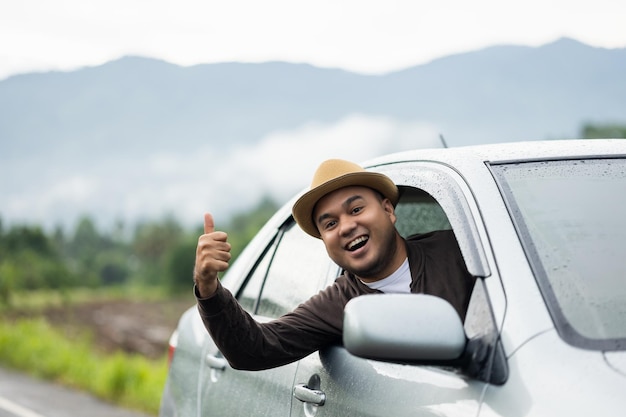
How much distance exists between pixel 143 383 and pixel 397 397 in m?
8.84

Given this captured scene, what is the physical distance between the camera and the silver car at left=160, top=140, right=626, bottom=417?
2.46m

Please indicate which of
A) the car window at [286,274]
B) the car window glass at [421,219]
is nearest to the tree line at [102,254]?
the car window glass at [421,219]

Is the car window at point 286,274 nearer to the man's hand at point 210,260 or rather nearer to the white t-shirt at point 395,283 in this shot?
the white t-shirt at point 395,283

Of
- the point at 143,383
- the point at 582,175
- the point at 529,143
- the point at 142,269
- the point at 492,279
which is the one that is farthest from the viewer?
the point at 142,269

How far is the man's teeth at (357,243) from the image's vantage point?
3406 mm

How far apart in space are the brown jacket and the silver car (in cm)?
9

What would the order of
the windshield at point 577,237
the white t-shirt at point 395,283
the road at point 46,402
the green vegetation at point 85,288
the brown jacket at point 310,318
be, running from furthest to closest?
the green vegetation at point 85,288
the road at point 46,402
the white t-shirt at point 395,283
the brown jacket at point 310,318
the windshield at point 577,237

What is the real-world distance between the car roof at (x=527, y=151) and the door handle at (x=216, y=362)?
117 centimetres

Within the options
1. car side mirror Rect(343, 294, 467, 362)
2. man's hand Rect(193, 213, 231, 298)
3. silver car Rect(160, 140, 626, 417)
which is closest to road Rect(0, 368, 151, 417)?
silver car Rect(160, 140, 626, 417)

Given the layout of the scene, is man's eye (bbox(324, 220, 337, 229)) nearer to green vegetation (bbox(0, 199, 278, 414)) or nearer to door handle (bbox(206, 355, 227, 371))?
door handle (bbox(206, 355, 227, 371))

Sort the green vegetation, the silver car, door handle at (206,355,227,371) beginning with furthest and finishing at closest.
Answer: the green vegetation, door handle at (206,355,227,371), the silver car

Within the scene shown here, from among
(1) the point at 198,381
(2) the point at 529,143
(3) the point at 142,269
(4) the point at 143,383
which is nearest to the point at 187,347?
(1) the point at 198,381

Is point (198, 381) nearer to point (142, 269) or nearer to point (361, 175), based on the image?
point (361, 175)

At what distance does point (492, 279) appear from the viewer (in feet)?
8.96
